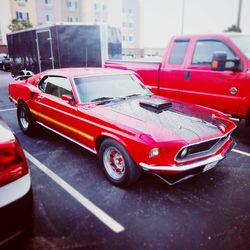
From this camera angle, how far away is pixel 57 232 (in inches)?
115

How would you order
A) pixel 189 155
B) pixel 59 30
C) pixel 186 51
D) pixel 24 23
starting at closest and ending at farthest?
1. pixel 189 155
2. pixel 186 51
3. pixel 59 30
4. pixel 24 23

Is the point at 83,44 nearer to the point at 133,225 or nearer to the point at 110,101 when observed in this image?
the point at 110,101

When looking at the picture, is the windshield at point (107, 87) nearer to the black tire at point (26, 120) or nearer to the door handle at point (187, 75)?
the door handle at point (187, 75)

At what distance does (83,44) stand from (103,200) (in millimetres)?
7878

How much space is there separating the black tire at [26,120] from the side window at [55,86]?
0.72 meters

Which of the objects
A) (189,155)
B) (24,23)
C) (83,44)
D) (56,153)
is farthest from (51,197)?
(24,23)

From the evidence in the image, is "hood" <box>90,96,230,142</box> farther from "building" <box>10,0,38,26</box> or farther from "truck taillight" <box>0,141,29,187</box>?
"building" <box>10,0,38,26</box>

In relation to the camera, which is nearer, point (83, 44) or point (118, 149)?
point (118, 149)

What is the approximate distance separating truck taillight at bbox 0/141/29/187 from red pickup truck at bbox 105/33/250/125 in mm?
4219

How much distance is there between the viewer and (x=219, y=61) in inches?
205

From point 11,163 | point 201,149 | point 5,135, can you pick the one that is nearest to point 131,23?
point 201,149

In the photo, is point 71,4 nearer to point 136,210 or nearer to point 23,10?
point 23,10

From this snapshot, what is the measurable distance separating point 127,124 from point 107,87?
134 centimetres

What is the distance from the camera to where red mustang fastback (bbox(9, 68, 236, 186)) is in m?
3.25
